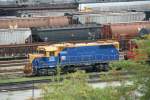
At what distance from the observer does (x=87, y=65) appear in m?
34.3

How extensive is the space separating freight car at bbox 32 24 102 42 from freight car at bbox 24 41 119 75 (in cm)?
668

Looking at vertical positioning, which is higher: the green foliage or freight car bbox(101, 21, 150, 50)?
the green foliage

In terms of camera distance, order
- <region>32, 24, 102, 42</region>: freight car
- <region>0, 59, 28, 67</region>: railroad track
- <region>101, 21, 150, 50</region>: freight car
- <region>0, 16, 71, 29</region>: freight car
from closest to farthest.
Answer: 1. <region>0, 59, 28, 67</region>: railroad track
2. <region>32, 24, 102, 42</region>: freight car
3. <region>101, 21, 150, 50</region>: freight car
4. <region>0, 16, 71, 29</region>: freight car

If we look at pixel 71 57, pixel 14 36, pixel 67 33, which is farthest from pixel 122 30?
pixel 71 57

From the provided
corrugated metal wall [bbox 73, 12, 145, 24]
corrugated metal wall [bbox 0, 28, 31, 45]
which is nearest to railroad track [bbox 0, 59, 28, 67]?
corrugated metal wall [bbox 0, 28, 31, 45]

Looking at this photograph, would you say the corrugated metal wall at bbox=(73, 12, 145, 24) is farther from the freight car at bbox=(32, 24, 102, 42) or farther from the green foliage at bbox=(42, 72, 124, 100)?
the green foliage at bbox=(42, 72, 124, 100)

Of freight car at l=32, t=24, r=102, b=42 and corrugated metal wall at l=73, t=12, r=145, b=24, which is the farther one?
corrugated metal wall at l=73, t=12, r=145, b=24

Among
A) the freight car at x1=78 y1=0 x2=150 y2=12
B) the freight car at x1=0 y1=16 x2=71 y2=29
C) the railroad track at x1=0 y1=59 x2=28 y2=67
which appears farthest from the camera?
the freight car at x1=78 y1=0 x2=150 y2=12

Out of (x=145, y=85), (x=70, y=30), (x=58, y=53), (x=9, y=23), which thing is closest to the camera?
(x=145, y=85)

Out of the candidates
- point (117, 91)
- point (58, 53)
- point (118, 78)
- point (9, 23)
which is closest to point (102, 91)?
point (117, 91)

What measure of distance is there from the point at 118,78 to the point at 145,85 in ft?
4.35

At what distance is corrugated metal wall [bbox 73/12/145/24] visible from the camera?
5012 cm

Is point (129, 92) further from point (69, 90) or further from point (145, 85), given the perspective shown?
point (69, 90)

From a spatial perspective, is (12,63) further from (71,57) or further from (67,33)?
(67,33)
